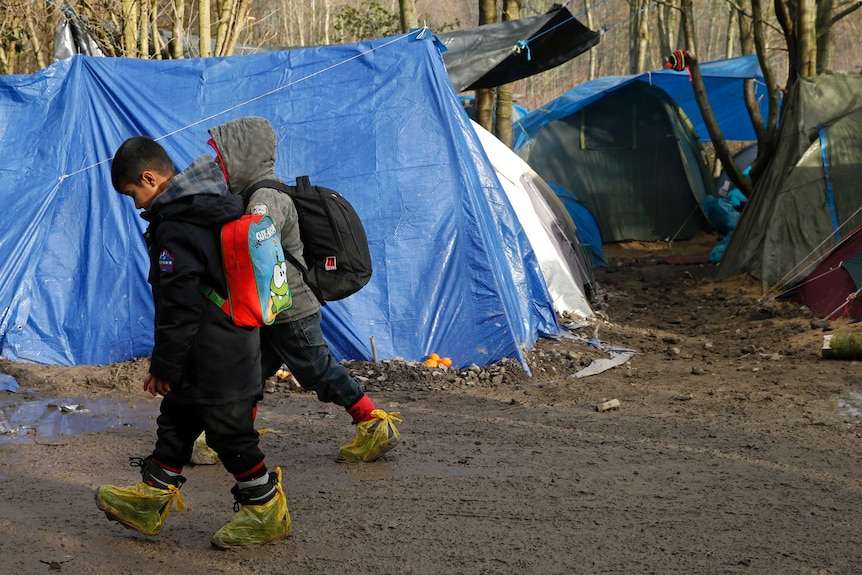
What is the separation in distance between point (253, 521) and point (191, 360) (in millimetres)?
613

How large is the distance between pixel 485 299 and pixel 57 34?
5.06m

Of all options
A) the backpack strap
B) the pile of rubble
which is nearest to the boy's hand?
the backpack strap

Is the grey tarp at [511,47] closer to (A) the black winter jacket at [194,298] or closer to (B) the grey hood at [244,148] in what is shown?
(B) the grey hood at [244,148]

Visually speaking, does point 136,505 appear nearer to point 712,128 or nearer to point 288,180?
point 288,180

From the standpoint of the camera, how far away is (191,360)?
313cm

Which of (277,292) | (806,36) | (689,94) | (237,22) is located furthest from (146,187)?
(689,94)

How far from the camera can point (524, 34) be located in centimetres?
849

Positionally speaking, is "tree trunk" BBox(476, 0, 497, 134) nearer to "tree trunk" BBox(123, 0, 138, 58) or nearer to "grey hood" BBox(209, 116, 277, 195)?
"tree trunk" BBox(123, 0, 138, 58)

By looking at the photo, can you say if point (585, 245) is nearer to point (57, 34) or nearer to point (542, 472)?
point (57, 34)

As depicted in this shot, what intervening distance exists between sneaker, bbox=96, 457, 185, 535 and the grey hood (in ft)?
3.95

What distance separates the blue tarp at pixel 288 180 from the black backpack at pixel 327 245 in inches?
94.0

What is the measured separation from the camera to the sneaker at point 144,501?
3215 millimetres

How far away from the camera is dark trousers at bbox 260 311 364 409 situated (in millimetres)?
4102

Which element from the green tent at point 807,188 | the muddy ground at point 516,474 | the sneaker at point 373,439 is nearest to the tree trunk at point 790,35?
the green tent at point 807,188
